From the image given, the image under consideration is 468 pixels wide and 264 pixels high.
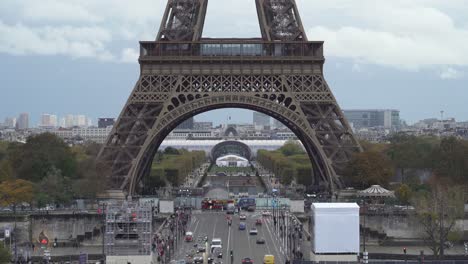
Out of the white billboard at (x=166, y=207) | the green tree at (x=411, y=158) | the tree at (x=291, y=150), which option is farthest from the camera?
the tree at (x=291, y=150)

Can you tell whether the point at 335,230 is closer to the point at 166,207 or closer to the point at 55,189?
the point at 166,207

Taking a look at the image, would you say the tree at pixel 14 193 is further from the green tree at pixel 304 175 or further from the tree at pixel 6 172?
the green tree at pixel 304 175

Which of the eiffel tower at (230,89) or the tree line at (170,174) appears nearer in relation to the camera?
the eiffel tower at (230,89)

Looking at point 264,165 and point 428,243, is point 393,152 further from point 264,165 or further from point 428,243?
point 264,165

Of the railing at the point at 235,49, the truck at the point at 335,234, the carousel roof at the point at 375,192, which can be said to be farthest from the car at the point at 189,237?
the carousel roof at the point at 375,192

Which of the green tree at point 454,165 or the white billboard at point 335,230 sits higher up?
the green tree at point 454,165

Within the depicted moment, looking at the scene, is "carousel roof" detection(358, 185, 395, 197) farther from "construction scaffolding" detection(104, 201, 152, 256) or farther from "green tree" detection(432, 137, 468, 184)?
"construction scaffolding" detection(104, 201, 152, 256)

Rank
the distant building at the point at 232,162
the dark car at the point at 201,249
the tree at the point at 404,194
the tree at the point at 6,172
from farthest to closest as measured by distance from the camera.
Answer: the distant building at the point at 232,162, the tree at the point at 6,172, the tree at the point at 404,194, the dark car at the point at 201,249
